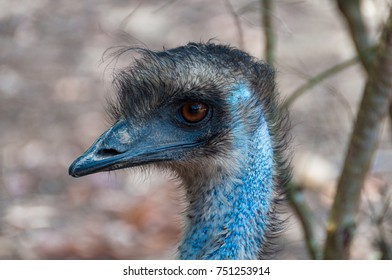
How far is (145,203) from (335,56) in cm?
181

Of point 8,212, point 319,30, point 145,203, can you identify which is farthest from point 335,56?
point 8,212

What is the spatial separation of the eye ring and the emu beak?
0.07 m

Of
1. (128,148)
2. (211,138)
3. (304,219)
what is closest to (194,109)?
(211,138)

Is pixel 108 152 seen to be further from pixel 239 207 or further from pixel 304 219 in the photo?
pixel 304 219

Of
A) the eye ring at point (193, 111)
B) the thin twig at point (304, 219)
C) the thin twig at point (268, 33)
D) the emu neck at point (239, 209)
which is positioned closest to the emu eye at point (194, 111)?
the eye ring at point (193, 111)

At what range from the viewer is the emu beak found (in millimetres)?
2432

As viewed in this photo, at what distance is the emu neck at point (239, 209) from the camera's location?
2.58 meters

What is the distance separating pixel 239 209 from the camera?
259 centimetres

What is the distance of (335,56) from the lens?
237 inches

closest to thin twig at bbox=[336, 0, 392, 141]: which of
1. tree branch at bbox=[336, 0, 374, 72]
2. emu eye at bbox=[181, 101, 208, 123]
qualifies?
tree branch at bbox=[336, 0, 374, 72]

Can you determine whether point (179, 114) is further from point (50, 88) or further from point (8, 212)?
point (50, 88)

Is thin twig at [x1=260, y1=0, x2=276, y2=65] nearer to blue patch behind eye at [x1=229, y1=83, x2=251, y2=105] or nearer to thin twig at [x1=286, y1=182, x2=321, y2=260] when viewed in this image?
thin twig at [x1=286, y1=182, x2=321, y2=260]

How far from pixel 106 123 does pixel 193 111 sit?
8.37 feet

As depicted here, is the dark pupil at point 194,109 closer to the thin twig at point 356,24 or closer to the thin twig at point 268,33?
the thin twig at point 268,33
